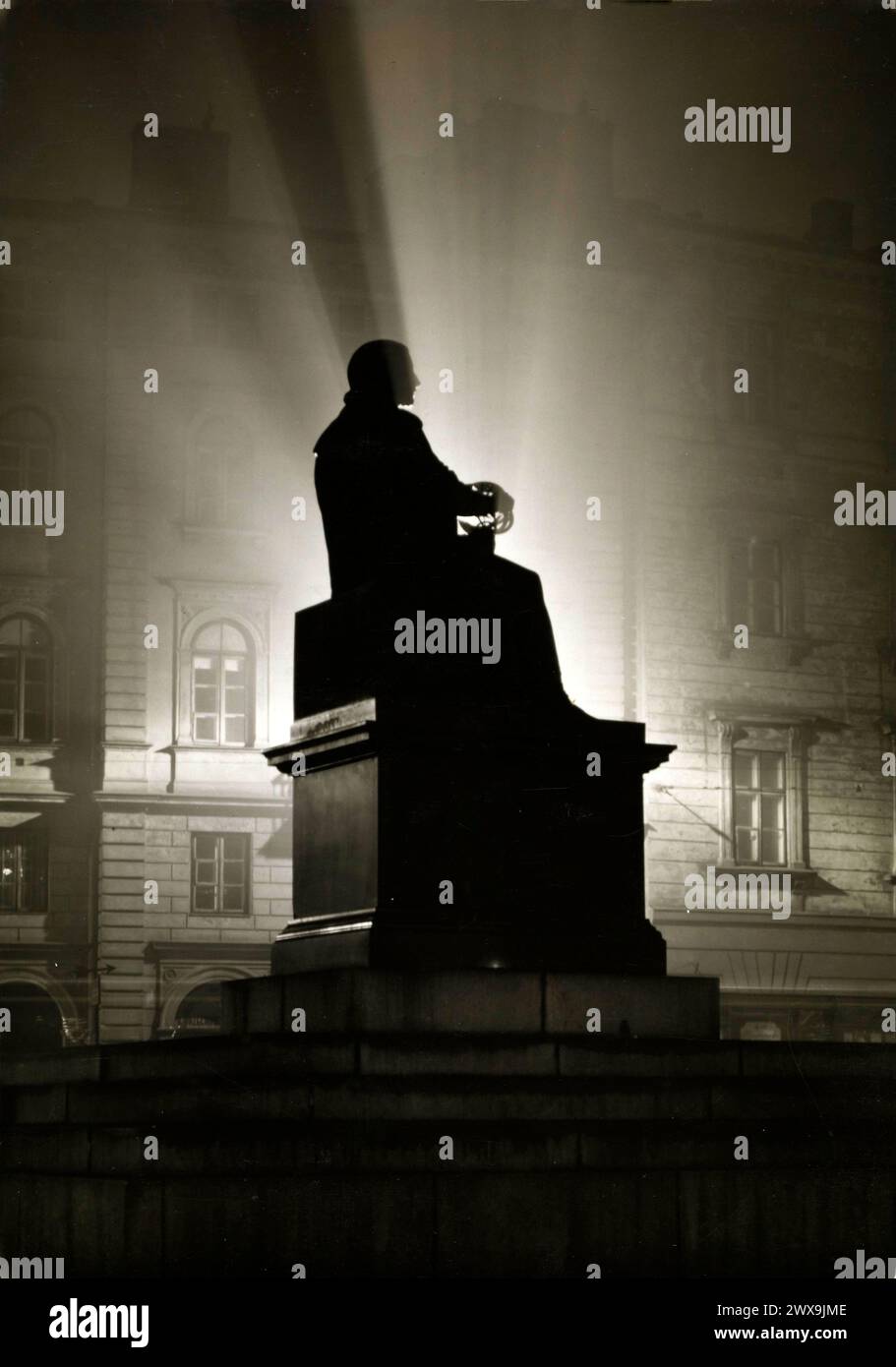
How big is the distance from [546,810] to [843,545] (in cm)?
2763

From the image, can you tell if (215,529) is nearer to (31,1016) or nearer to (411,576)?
(31,1016)

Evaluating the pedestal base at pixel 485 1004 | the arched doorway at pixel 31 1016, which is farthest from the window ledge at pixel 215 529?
the pedestal base at pixel 485 1004

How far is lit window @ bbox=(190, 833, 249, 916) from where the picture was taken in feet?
105

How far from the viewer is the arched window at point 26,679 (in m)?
32.0

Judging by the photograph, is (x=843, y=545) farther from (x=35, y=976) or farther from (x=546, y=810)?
(x=546, y=810)

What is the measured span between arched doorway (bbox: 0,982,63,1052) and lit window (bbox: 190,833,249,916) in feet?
8.03

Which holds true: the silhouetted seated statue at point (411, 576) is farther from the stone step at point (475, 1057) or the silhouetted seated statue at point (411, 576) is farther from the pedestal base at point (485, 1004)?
the stone step at point (475, 1057)

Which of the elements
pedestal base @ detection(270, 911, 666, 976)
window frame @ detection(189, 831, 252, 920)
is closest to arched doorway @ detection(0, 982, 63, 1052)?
window frame @ detection(189, 831, 252, 920)

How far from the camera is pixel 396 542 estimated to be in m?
10.8

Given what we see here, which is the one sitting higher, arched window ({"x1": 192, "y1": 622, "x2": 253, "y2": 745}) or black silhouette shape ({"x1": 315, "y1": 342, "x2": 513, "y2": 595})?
arched window ({"x1": 192, "y1": 622, "x2": 253, "y2": 745})

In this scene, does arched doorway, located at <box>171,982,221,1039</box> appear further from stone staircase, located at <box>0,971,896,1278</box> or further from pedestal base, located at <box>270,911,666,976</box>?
stone staircase, located at <box>0,971,896,1278</box>

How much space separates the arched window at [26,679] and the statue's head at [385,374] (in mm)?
21479

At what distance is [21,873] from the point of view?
31.3m

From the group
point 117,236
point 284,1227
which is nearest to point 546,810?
point 284,1227
